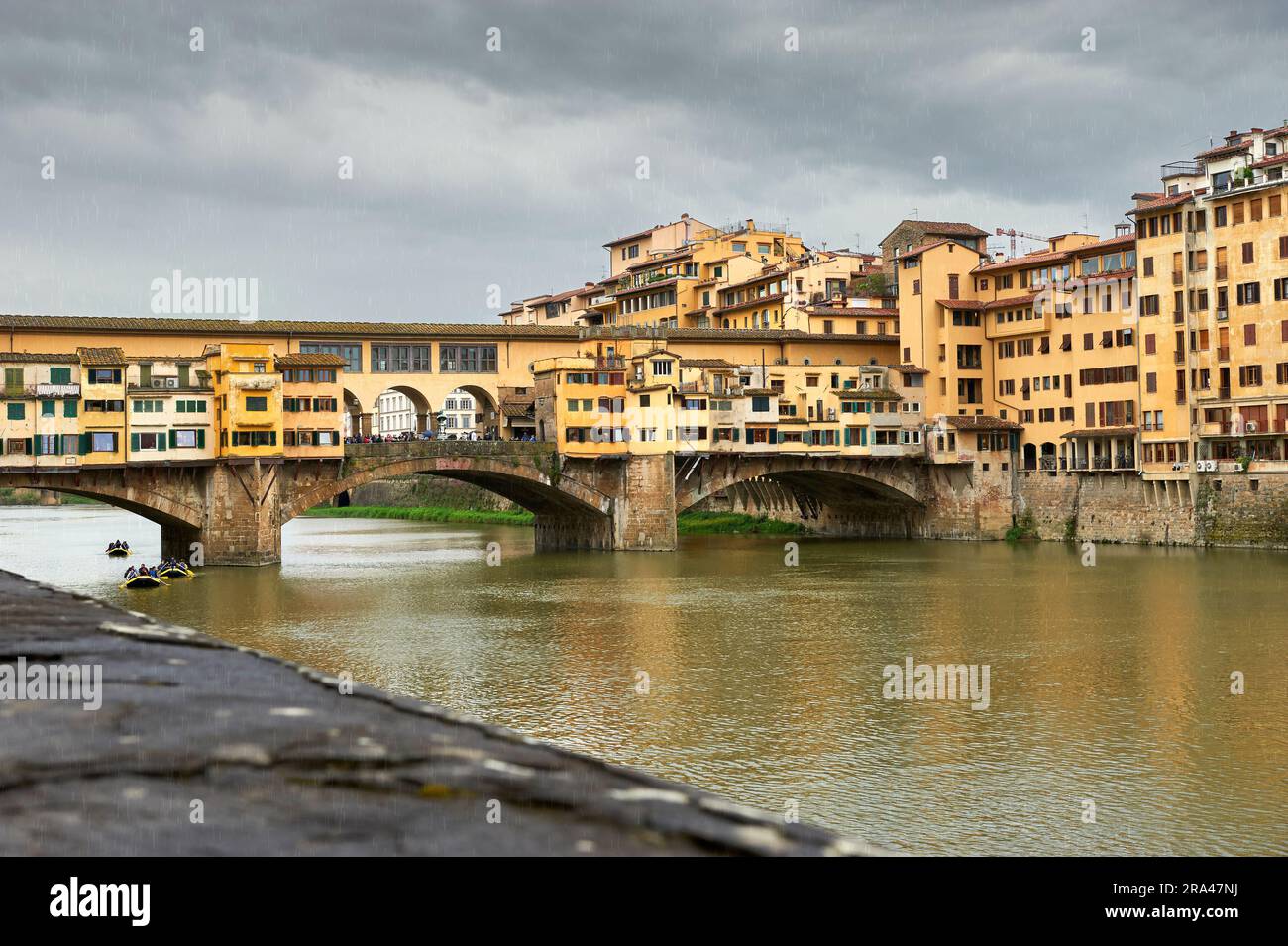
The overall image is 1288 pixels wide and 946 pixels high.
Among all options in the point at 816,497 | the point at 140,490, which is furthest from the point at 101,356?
the point at 816,497

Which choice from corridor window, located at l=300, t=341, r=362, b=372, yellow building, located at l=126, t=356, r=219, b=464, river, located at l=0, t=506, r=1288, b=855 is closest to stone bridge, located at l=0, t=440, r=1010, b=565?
yellow building, located at l=126, t=356, r=219, b=464

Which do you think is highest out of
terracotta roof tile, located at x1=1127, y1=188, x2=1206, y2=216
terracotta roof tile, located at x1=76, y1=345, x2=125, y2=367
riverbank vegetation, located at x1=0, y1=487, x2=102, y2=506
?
terracotta roof tile, located at x1=1127, y1=188, x2=1206, y2=216

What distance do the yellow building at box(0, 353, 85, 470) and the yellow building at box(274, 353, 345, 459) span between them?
24.8ft

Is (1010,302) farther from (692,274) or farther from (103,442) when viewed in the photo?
(103,442)

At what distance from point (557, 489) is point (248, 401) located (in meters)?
13.4

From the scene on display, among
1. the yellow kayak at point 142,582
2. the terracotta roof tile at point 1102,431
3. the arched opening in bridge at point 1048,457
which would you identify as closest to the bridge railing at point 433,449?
the yellow kayak at point 142,582

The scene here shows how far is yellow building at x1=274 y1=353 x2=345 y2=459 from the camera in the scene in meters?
52.0

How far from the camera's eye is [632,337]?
59781mm

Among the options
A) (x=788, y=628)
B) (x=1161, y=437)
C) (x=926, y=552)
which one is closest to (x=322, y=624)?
(x=788, y=628)

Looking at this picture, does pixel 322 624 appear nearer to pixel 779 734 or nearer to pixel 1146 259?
pixel 779 734

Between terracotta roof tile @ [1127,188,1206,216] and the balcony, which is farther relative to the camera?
terracotta roof tile @ [1127,188,1206,216]

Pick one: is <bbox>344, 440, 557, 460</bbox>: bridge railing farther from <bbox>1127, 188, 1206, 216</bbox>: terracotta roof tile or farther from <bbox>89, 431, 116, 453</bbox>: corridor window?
<bbox>1127, 188, 1206, 216</bbox>: terracotta roof tile

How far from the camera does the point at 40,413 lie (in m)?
47.3
